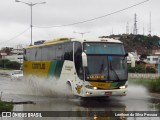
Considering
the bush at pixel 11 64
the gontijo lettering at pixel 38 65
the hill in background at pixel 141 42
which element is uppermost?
the hill in background at pixel 141 42

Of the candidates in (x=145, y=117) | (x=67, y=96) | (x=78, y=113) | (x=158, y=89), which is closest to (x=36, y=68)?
(x=67, y=96)

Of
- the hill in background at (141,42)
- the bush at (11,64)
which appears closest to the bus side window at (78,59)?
the bush at (11,64)

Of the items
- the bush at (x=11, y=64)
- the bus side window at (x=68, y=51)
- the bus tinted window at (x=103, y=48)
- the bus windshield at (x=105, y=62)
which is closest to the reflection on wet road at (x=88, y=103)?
the bus windshield at (x=105, y=62)

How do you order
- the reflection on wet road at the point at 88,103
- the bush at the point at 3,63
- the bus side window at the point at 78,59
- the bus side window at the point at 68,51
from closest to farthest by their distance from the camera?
the reflection on wet road at the point at 88,103
the bus side window at the point at 78,59
the bus side window at the point at 68,51
the bush at the point at 3,63

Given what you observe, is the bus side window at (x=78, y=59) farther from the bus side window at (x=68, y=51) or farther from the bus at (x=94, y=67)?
the bus side window at (x=68, y=51)

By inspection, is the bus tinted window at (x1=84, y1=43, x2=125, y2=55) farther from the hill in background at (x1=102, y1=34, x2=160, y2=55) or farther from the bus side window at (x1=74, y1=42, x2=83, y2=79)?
the hill in background at (x1=102, y1=34, x2=160, y2=55)

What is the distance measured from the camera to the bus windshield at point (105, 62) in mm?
18594

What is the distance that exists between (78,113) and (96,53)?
16.3 feet

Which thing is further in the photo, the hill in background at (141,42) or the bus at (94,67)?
the hill in background at (141,42)

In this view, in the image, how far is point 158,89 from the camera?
1003 inches

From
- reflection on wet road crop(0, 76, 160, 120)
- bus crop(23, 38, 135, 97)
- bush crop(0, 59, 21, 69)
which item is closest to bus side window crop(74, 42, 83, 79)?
bus crop(23, 38, 135, 97)

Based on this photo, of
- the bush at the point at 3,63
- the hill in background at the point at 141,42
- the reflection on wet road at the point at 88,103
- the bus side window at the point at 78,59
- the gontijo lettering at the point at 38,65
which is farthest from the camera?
the hill in background at the point at 141,42

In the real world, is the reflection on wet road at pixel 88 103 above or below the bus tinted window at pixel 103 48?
below

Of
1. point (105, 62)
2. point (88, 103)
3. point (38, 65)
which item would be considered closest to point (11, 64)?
point (38, 65)
